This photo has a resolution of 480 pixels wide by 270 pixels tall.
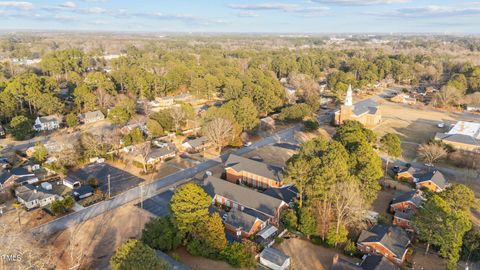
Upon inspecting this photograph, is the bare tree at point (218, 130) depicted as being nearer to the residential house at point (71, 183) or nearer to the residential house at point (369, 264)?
the residential house at point (71, 183)

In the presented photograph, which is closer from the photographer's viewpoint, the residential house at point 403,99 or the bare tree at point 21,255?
the bare tree at point 21,255

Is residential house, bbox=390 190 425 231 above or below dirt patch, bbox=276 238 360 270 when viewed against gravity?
above

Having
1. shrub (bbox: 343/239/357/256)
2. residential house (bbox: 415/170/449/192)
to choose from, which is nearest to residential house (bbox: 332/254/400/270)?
shrub (bbox: 343/239/357/256)

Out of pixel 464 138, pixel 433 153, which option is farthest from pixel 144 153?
pixel 464 138

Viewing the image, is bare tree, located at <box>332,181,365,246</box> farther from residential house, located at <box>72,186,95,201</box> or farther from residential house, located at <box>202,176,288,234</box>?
residential house, located at <box>72,186,95,201</box>

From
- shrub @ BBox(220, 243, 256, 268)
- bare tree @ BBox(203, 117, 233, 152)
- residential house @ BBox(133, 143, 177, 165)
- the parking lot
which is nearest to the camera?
shrub @ BBox(220, 243, 256, 268)

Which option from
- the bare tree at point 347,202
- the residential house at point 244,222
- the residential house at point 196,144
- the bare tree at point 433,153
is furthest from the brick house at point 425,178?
the residential house at point 196,144

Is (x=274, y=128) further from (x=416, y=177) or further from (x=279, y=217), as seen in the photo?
(x=279, y=217)

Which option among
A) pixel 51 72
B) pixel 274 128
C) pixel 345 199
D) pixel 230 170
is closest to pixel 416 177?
pixel 345 199
